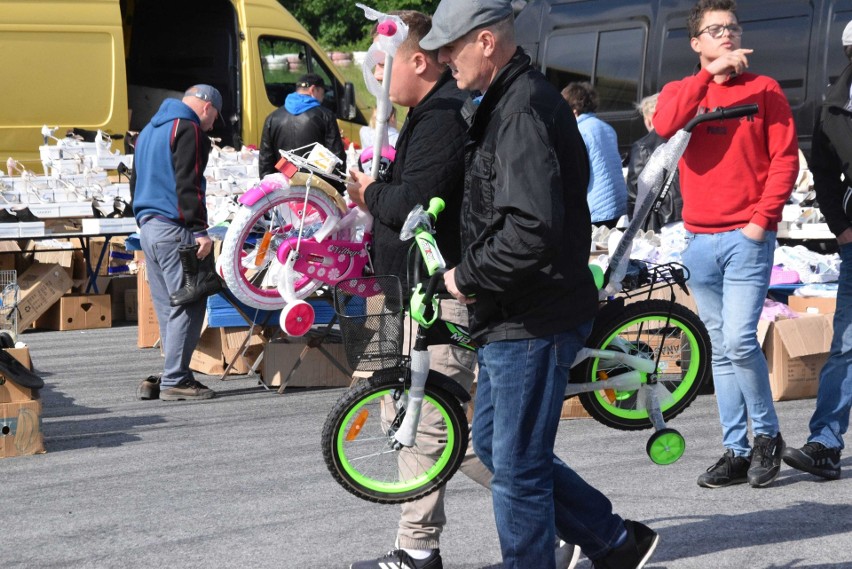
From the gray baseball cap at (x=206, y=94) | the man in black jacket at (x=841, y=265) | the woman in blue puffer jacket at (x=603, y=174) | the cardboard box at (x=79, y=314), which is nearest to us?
the man in black jacket at (x=841, y=265)

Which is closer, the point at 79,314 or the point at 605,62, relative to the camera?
the point at 79,314

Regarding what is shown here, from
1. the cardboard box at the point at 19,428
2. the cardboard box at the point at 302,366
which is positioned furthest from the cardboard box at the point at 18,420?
the cardboard box at the point at 302,366

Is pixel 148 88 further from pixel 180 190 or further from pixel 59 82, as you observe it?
pixel 180 190

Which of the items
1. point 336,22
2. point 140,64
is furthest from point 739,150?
point 336,22

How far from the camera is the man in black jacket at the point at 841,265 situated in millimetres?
5555

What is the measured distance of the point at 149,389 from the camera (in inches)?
336

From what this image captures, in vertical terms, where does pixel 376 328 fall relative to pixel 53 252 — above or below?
above

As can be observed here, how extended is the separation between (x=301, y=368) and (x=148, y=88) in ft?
24.6

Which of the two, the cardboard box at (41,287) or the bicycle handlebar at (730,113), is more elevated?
the bicycle handlebar at (730,113)

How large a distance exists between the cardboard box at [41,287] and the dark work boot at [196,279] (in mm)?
4080

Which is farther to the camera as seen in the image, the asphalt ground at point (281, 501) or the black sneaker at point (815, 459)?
the black sneaker at point (815, 459)

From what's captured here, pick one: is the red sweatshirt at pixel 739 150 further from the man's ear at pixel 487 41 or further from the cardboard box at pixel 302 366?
the cardboard box at pixel 302 366

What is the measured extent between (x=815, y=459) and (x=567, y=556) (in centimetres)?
178

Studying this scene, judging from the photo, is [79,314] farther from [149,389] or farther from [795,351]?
[795,351]
